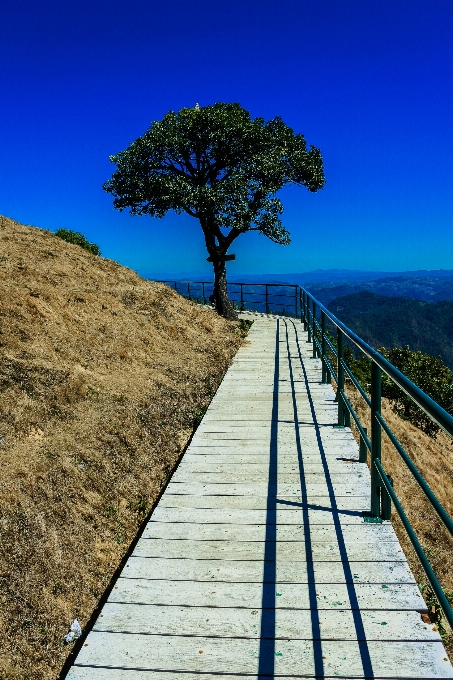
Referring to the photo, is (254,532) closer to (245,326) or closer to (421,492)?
(421,492)

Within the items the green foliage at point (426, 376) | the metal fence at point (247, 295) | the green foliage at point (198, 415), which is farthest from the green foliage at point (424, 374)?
the green foliage at point (198, 415)

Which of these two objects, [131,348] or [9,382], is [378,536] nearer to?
[9,382]

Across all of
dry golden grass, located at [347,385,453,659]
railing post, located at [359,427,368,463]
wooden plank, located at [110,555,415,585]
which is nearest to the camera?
wooden plank, located at [110,555,415,585]

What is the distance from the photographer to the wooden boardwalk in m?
2.67

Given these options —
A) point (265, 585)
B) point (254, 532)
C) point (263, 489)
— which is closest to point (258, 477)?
point (263, 489)

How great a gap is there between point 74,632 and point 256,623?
5.07 feet

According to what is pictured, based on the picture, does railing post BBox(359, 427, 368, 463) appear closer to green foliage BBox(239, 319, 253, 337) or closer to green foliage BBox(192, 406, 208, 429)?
green foliage BBox(192, 406, 208, 429)

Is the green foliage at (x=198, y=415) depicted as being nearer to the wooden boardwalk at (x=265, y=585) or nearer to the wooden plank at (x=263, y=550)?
the wooden boardwalk at (x=265, y=585)

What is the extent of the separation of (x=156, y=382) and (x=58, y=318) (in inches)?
99.3

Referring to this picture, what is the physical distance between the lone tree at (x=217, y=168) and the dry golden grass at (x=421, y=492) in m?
7.64

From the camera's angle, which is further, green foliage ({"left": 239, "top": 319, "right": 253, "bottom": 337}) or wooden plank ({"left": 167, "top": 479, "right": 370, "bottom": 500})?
green foliage ({"left": 239, "top": 319, "right": 253, "bottom": 337})

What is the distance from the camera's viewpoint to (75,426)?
20.4 ft

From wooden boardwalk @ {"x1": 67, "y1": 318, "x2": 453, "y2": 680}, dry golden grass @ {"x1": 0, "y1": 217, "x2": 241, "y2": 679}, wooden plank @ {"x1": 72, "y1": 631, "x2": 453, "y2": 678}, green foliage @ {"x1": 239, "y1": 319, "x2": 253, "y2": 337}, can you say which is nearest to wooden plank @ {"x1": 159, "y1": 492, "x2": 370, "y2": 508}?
wooden boardwalk @ {"x1": 67, "y1": 318, "x2": 453, "y2": 680}

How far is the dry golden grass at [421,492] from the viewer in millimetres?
5141
